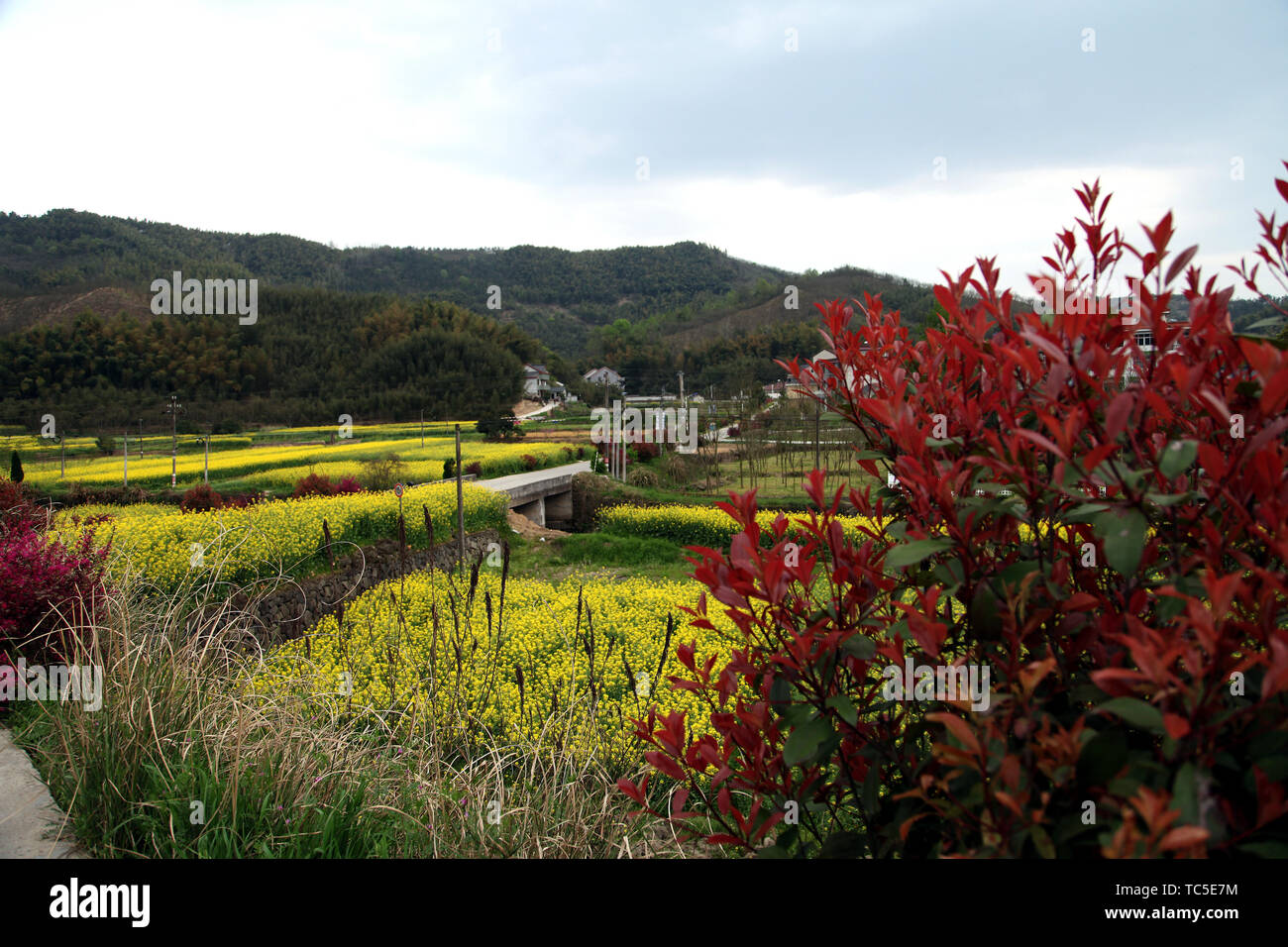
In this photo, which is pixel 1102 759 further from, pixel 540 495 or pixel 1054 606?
pixel 540 495

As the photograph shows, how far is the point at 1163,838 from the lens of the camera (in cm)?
66

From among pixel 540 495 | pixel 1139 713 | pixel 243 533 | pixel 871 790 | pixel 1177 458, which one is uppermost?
pixel 1177 458

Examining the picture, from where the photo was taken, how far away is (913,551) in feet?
2.98

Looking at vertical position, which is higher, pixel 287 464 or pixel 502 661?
pixel 287 464

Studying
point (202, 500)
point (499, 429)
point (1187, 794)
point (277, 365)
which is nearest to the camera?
point (1187, 794)

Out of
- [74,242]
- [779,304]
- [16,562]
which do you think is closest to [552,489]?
[16,562]

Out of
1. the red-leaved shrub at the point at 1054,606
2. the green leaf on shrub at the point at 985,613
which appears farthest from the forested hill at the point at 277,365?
the green leaf on shrub at the point at 985,613

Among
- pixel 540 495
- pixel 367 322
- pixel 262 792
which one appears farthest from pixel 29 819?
pixel 367 322

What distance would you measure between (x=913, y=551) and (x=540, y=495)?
1361cm

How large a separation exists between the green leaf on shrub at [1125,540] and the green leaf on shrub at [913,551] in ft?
0.61

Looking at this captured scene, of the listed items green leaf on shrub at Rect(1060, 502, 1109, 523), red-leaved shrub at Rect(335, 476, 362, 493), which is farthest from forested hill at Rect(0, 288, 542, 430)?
green leaf on shrub at Rect(1060, 502, 1109, 523)
